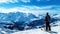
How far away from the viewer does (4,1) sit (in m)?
2.65

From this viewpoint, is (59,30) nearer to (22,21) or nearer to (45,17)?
(45,17)

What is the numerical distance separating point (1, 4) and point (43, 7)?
2.31ft

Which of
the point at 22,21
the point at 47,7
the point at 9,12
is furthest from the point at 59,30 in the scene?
the point at 9,12

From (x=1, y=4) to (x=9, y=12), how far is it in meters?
0.19

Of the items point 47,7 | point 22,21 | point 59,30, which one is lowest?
point 59,30

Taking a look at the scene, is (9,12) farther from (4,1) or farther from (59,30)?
(59,30)

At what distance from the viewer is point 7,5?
2629 mm

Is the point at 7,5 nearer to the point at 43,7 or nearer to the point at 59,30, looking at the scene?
the point at 43,7

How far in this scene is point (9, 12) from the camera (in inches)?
103

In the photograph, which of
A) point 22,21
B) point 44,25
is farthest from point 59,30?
point 22,21

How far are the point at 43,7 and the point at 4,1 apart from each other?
0.67 meters

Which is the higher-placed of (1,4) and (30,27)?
(1,4)

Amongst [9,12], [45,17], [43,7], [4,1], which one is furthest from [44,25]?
[4,1]

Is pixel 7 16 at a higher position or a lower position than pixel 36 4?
lower
